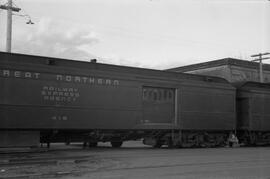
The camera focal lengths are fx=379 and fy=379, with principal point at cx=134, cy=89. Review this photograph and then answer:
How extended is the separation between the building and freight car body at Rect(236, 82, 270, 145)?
770 inches

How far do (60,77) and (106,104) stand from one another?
2.44 m

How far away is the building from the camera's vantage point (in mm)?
43125

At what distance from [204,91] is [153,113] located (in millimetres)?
3534

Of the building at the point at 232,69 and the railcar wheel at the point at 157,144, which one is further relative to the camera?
the building at the point at 232,69

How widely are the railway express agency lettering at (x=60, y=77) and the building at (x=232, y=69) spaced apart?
28.1 meters

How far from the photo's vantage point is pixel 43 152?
585 inches

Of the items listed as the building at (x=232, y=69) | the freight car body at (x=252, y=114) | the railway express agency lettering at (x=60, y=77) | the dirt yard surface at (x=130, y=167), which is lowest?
the dirt yard surface at (x=130, y=167)

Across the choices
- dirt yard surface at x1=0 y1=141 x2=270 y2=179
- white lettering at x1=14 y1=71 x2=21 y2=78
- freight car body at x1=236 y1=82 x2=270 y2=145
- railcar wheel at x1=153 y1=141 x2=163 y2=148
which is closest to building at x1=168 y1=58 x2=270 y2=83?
freight car body at x1=236 y1=82 x2=270 y2=145

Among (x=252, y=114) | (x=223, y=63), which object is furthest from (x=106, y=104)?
(x=223, y=63)

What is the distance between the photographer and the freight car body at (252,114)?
72.4 feet

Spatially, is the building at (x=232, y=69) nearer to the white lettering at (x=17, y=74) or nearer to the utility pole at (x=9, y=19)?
the utility pole at (x=9, y=19)

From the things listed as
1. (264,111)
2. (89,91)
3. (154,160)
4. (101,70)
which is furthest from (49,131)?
(264,111)

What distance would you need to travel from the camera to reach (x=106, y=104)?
1666cm

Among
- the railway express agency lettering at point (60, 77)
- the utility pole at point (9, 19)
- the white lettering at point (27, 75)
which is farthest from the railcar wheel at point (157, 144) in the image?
the utility pole at point (9, 19)
